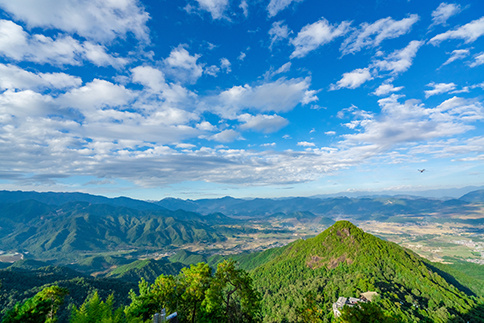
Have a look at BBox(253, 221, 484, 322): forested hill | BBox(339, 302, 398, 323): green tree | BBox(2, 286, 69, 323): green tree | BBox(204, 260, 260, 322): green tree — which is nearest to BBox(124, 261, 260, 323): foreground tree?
BBox(204, 260, 260, 322): green tree

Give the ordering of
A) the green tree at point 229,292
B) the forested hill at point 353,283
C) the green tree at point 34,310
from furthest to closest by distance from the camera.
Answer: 1. the forested hill at point 353,283
2. the green tree at point 34,310
3. the green tree at point 229,292

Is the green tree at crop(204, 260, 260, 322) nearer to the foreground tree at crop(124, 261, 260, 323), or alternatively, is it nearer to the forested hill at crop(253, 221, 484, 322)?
the foreground tree at crop(124, 261, 260, 323)

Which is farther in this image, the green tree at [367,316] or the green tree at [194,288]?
the green tree at [194,288]

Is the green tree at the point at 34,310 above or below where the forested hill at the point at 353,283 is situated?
above

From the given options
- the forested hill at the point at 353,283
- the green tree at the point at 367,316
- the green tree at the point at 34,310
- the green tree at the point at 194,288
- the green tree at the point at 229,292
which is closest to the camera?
the green tree at the point at 367,316

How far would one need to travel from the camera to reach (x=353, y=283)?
81.2 meters

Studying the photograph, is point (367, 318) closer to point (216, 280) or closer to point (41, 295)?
point (216, 280)

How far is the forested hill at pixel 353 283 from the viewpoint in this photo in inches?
2509

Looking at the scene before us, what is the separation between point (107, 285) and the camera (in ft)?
498

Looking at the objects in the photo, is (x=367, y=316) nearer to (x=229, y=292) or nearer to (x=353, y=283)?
(x=229, y=292)

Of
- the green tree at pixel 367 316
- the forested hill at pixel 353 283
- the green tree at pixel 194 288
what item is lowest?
the forested hill at pixel 353 283

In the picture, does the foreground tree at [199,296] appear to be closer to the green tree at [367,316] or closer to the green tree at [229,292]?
the green tree at [229,292]

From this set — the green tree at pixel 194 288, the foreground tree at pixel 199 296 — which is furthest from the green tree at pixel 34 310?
the green tree at pixel 194 288

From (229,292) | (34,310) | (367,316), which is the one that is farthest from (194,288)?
(34,310)
